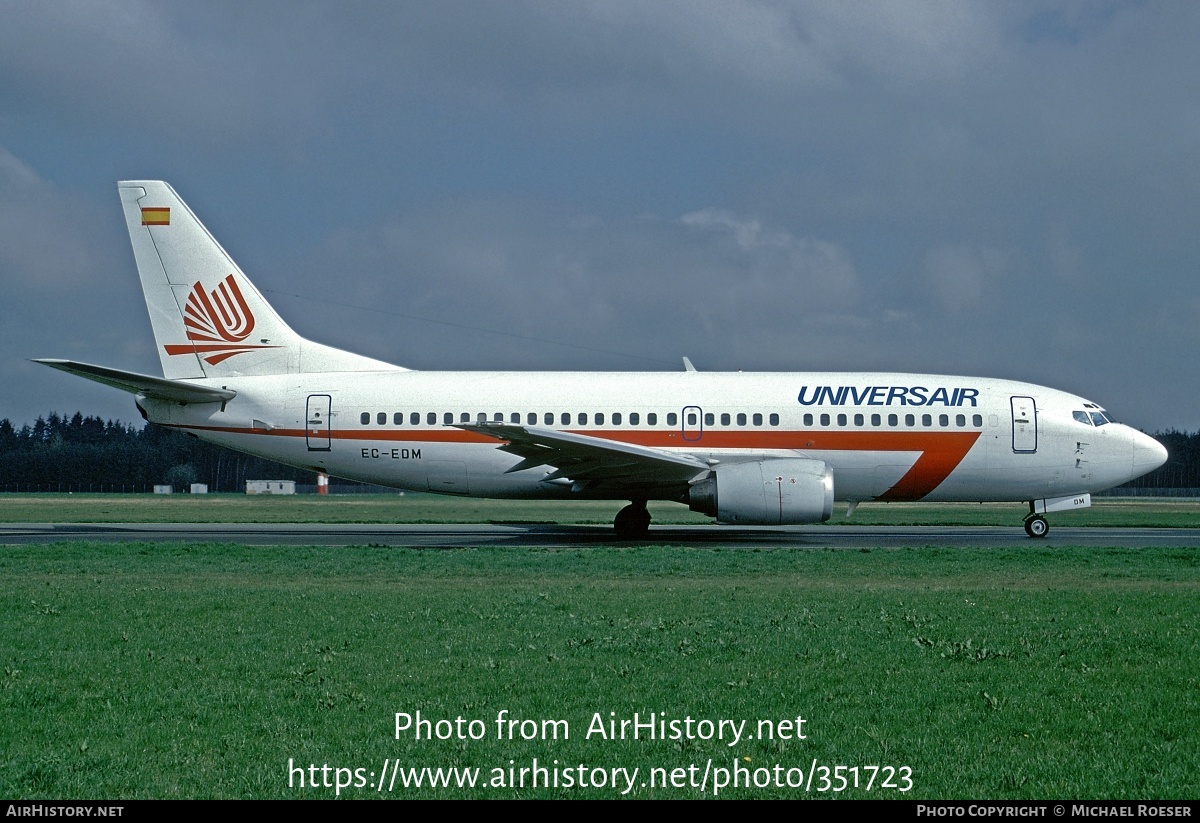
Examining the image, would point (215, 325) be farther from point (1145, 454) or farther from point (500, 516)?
point (1145, 454)

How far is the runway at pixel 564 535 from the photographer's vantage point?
2005 centimetres

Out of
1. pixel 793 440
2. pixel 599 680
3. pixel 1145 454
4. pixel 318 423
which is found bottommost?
pixel 599 680

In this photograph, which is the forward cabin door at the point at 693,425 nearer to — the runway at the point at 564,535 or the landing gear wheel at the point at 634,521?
the landing gear wheel at the point at 634,521

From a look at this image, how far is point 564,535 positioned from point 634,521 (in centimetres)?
167

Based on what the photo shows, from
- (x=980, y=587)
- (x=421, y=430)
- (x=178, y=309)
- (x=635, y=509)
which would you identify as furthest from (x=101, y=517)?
(x=980, y=587)

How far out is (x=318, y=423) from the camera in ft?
72.3

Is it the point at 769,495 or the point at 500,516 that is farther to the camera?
the point at 500,516

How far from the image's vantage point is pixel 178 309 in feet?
76.5

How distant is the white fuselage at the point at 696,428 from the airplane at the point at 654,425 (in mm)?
31

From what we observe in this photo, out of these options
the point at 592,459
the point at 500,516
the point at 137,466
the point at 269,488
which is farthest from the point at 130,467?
the point at 592,459

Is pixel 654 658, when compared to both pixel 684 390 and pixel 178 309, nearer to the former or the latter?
pixel 684 390

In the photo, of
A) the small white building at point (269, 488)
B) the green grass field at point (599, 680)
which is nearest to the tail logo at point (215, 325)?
the green grass field at point (599, 680)

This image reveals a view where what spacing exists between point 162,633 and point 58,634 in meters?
0.87

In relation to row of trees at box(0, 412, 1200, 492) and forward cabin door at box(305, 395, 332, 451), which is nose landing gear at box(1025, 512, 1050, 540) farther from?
row of trees at box(0, 412, 1200, 492)
